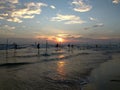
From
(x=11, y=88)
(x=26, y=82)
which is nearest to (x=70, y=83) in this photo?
(x=26, y=82)

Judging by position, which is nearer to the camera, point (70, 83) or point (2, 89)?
point (2, 89)

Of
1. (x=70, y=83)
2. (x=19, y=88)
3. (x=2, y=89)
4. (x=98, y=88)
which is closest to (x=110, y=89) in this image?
(x=98, y=88)

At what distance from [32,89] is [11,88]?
1.30m

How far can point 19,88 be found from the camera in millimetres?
10922

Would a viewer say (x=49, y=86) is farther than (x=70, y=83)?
No

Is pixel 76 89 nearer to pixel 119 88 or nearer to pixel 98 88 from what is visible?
pixel 98 88

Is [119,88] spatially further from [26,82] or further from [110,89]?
[26,82]

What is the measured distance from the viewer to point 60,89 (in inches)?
429

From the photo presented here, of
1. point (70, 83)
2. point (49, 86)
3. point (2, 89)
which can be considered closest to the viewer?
point (2, 89)

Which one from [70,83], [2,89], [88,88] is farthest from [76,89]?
[2,89]

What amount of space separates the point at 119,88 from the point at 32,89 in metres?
5.23

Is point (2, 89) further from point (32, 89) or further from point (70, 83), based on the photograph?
point (70, 83)

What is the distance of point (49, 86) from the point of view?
11562mm

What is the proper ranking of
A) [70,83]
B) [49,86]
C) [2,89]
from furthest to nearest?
[70,83] → [49,86] → [2,89]
